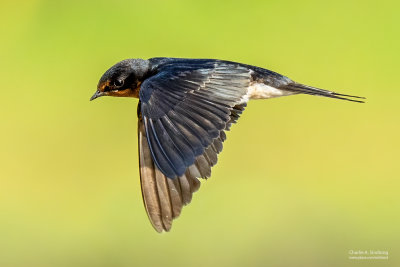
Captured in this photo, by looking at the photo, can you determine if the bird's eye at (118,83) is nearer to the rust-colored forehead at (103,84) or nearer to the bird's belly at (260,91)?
the rust-colored forehead at (103,84)

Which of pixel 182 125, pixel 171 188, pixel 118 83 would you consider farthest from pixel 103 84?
pixel 182 125

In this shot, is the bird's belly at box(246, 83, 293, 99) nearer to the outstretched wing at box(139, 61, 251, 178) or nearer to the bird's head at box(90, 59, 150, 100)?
the outstretched wing at box(139, 61, 251, 178)

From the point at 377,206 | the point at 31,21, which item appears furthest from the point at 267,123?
the point at 31,21

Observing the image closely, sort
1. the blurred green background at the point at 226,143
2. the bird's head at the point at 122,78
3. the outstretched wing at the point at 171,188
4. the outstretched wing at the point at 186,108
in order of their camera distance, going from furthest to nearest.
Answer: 1. the blurred green background at the point at 226,143
2. the bird's head at the point at 122,78
3. the outstretched wing at the point at 171,188
4. the outstretched wing at the point at 186,108

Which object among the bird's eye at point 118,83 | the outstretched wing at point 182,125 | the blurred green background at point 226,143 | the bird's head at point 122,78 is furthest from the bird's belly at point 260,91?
the blurred green background at point 226,143

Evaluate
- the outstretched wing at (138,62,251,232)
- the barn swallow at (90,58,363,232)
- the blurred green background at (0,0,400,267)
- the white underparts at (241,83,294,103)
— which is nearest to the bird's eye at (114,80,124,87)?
the barn swallow at (90,58,363,232)

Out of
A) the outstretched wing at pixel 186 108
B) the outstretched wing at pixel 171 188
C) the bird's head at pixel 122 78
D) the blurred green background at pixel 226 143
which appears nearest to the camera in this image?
the outstretched wing at pixel 186 108

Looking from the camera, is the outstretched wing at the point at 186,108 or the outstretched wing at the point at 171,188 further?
the outstretched wing at the point at 171,188
